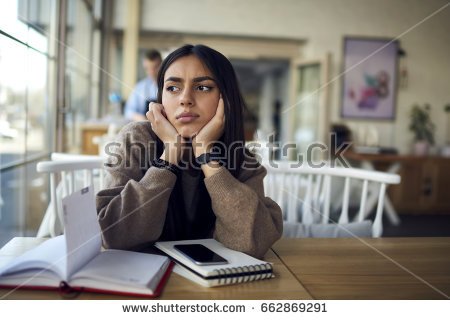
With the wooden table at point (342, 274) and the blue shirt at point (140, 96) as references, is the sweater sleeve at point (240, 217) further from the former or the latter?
the blue shirt at point (140, 96)

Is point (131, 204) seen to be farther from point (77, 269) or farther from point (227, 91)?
point (227, 91)

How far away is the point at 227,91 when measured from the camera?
1.02 meters

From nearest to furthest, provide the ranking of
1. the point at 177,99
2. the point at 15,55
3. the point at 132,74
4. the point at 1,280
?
the point at 1,280, the point at 177,99, the point at 15,55, the point at 132,74

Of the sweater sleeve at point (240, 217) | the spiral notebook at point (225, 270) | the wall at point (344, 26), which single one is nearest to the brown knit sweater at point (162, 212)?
the sweater sleeve at point (240, 217)

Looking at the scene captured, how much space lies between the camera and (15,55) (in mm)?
2021

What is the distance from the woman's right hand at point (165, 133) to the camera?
100 centimetres

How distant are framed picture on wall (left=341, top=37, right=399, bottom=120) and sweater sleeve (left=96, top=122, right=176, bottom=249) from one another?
16.4 ft

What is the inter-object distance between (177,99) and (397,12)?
548 cm

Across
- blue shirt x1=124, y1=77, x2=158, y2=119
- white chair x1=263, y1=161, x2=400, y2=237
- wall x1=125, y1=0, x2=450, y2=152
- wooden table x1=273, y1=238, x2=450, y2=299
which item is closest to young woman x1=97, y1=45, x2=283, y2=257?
wooden table x1=273, y1=238, x2=450, y2=299

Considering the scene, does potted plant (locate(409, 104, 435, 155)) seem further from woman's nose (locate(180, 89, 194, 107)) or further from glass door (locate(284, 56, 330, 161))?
woman's nose (locate(180, 89, 194, 107))

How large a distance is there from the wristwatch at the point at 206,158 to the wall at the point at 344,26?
463cm

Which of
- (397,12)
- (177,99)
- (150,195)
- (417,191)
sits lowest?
(417,191)
